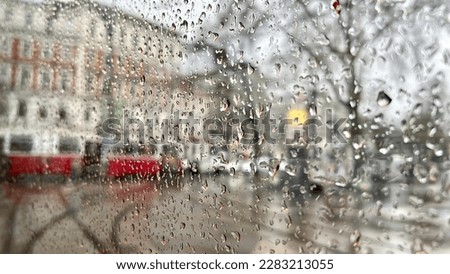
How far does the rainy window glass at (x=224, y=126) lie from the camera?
21.3 inches

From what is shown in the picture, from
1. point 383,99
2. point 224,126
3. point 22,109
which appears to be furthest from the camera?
point 22,109

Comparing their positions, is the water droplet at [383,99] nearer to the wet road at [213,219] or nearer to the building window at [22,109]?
the wet road at [213,219]

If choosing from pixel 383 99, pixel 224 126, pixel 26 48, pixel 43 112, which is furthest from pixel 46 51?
pixel 383 99

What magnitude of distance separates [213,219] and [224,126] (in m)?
0.19

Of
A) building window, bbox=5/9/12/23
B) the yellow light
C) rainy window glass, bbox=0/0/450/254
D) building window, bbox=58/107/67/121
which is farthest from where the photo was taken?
building window, bbox=58/107/67/121

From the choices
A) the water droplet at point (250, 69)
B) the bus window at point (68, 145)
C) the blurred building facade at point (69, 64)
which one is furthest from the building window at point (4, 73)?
the water droplet at point (250, 69)

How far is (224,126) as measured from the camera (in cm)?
79

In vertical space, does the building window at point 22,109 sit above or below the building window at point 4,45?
below

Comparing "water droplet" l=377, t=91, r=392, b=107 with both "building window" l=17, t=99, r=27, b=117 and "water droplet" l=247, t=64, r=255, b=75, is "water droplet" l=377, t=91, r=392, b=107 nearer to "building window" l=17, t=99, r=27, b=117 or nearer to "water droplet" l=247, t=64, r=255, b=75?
"water droplet" l=247, t=64, r=255, b=75

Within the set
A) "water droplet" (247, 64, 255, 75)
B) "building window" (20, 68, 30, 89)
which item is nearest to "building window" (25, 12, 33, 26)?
"building window" (20, 68, 30, 89)

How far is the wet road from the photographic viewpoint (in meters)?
0.55

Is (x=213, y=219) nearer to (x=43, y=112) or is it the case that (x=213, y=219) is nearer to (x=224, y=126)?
(x=224, y=126)
